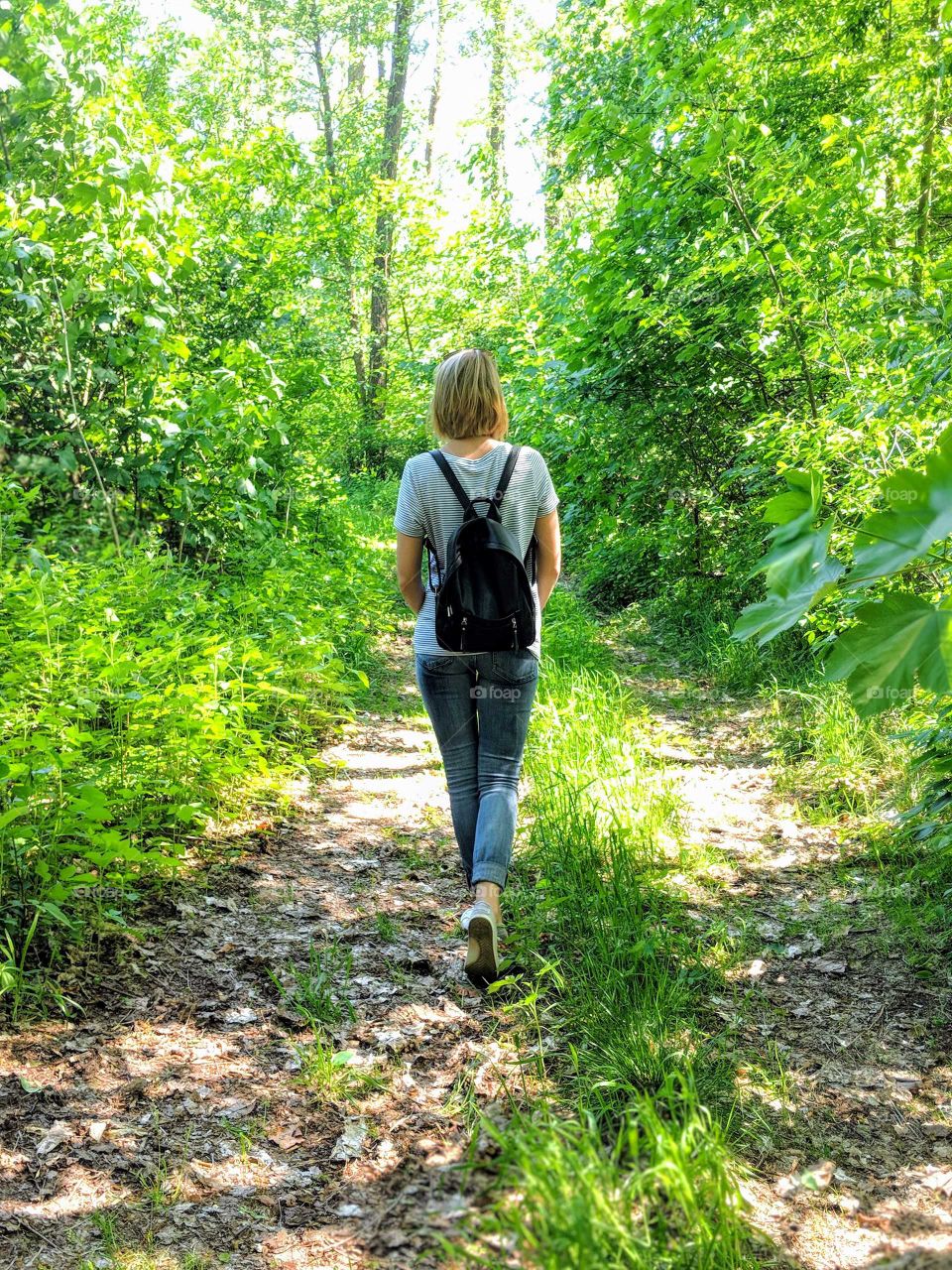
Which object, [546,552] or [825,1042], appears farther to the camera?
[546,552]

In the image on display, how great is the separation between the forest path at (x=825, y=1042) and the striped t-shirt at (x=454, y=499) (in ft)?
5.02

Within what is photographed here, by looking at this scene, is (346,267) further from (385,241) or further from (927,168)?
(927,168)

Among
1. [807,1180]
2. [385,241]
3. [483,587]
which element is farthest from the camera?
[385,241]

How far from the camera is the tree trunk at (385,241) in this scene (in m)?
17.5

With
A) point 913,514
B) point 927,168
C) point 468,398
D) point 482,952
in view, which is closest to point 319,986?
point 482,952

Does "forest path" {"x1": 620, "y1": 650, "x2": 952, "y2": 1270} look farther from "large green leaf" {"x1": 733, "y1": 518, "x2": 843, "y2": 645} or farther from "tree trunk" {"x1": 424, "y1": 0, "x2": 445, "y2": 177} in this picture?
"tree trunk" {"x1": 424, "y1": 0, "x2": 445, "y2": 177}

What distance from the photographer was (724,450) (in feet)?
27.7

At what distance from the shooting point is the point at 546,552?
137 inches

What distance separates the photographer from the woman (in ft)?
10.7

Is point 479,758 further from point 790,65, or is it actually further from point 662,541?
point 790,65

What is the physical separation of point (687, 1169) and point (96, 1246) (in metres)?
1.45

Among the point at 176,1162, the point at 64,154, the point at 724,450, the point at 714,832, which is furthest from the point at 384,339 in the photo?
the point at 176,1162

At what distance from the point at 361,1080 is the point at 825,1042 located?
1509 mm

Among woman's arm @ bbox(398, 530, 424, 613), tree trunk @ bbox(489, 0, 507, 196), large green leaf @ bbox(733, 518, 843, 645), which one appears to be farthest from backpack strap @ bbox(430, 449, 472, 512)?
tree trunk @ bbox(489, 0, 507, 196)
